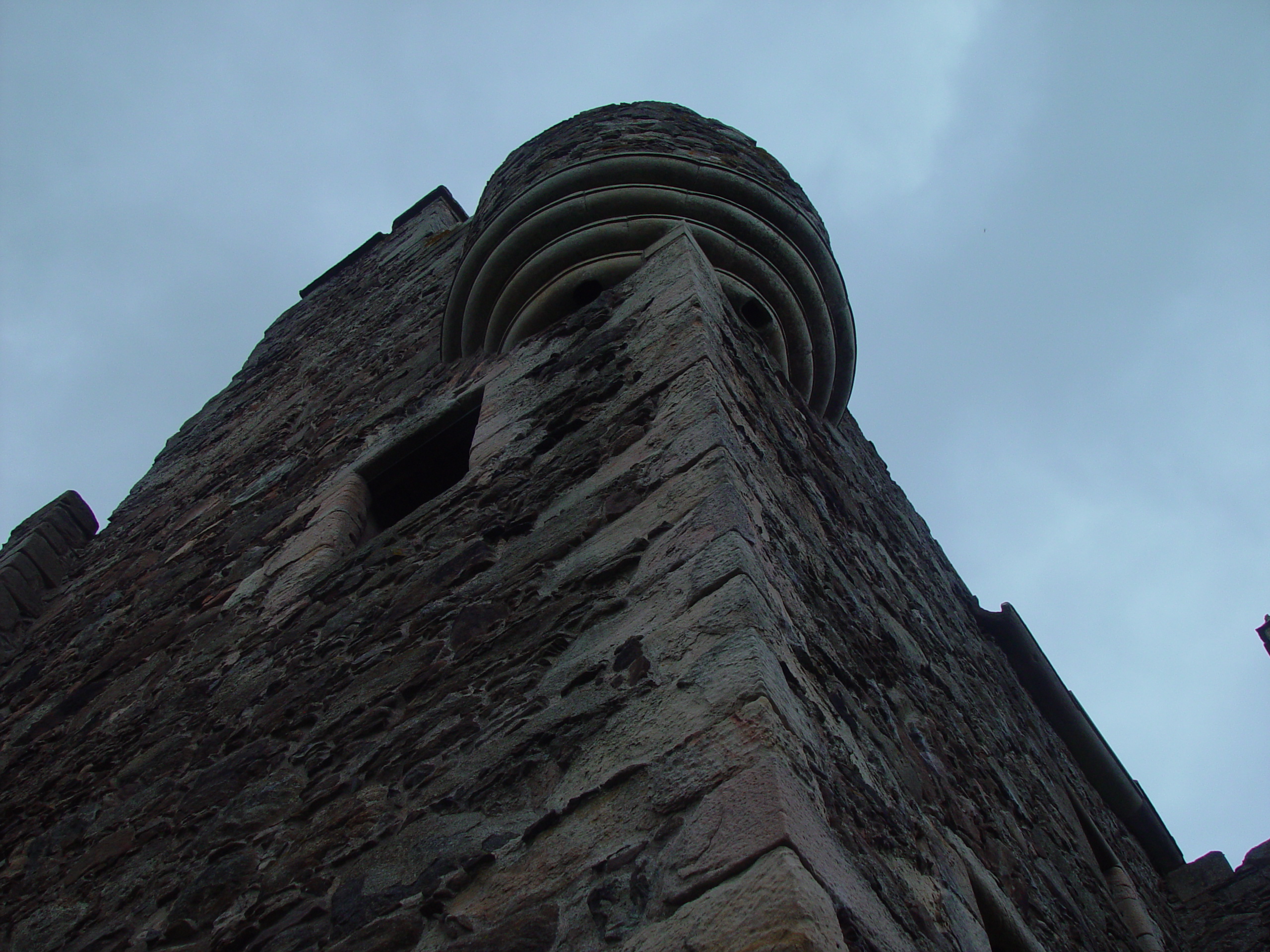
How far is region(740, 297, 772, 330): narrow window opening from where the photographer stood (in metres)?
4.21

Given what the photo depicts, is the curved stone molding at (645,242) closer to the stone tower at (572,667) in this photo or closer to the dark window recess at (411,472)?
the stone tower at (572,667)

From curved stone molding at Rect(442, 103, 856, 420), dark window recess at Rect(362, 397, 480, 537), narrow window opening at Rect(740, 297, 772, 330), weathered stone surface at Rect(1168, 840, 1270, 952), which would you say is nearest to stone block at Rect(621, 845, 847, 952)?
curved stone molding at Rect(442, 103, 856, 420)

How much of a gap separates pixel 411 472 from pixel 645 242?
1.23 metres

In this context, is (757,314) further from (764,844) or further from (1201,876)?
(1201,876)

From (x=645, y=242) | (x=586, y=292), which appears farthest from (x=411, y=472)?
(x=645, y=242)

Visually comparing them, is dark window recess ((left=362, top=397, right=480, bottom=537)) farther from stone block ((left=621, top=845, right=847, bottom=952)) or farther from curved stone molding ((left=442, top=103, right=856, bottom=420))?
stone block ((left=621, top=845, right=847, bottom=952))

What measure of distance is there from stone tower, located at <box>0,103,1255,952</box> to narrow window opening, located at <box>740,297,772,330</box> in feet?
0.05

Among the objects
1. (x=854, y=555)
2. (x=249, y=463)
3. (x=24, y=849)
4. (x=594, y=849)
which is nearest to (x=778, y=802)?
(x=594, y=849)

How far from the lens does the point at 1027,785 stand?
160 inches

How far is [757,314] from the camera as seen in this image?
4.23 m

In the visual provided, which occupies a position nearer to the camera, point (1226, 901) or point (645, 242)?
point (645, 242)

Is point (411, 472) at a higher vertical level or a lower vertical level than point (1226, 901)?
higher

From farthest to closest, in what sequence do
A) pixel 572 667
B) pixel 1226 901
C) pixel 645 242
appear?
pixel 1226 901, pixel 645 242, pixel 572 667

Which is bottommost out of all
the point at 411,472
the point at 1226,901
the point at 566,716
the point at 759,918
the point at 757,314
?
the point at 1226,901
